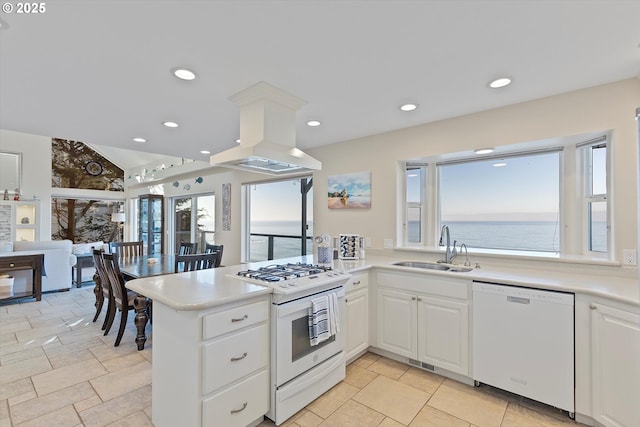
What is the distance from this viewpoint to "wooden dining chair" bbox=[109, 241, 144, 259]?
4.58 metres

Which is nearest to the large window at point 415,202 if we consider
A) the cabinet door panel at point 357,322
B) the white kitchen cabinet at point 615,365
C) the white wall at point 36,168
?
the cabinet door panel at point 357,322

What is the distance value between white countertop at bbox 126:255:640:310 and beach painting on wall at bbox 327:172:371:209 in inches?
48.8

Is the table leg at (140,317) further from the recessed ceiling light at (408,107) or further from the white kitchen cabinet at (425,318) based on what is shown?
the recessed ceiling light at (408,107)

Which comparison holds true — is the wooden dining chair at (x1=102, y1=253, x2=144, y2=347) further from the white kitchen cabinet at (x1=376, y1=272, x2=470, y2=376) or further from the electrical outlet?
the electrical outlet

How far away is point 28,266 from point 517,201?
699 centimetres

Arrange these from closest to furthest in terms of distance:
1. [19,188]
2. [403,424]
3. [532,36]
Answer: [532,36]
[403,424]
[19,188]

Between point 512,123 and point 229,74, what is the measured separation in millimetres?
2475

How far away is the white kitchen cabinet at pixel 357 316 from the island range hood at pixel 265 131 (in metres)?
1.18

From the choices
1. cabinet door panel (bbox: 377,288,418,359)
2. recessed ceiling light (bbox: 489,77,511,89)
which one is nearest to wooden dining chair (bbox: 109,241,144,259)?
cabinet door panel (bbox: 377,288,418,359)

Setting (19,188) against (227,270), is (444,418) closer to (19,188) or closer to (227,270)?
(227,270)

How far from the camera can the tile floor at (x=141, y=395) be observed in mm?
2002

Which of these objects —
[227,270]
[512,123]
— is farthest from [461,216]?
[227,270]

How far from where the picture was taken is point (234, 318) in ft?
5.81

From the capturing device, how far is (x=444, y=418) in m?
2.03
